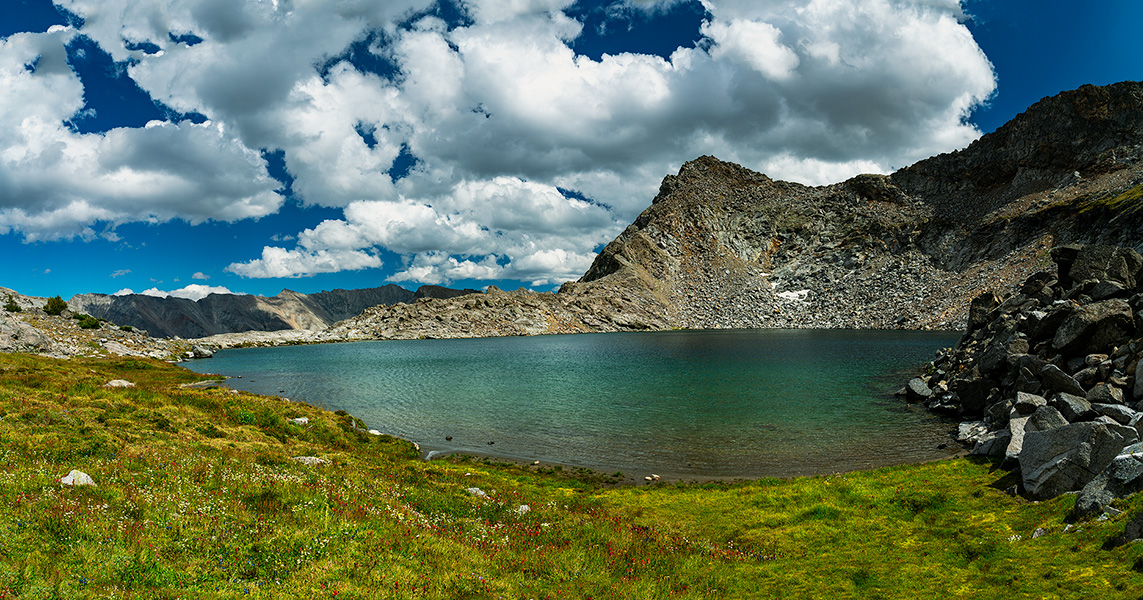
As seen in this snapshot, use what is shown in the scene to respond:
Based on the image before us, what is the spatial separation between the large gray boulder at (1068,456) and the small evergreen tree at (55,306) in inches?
5118

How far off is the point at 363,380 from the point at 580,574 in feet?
223

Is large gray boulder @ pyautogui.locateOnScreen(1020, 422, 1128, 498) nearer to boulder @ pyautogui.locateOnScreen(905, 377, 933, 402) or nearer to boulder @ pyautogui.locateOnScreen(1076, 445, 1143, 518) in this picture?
boulder @ pyautogui.locateOnScreen(1076, 445, 1143, 518)

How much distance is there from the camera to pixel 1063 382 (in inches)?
1002

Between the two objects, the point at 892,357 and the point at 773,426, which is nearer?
the point at 773,426

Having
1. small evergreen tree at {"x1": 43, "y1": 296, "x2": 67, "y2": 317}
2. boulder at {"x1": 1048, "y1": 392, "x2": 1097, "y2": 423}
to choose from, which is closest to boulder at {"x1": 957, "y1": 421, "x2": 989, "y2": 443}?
boulder at {"x1": 1048, "y1": 392, "x2": 1097, "y2": 423}

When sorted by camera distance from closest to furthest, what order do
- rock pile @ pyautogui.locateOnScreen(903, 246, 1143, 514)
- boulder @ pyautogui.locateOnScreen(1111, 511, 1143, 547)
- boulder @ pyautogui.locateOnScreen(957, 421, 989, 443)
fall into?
boulder @ pyautogui.locateOnScreen(1111, 511, 1143, 547)
rock pile @ pyautogui.locateOnScreen(903, 246, 1143, 514)
boulder @ pyautogui.locateOnScreen(957, 421, 989, 443)

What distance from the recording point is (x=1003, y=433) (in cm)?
2395

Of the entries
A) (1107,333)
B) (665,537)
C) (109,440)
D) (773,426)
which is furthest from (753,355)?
(109,440)

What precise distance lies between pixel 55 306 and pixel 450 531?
4684 inches

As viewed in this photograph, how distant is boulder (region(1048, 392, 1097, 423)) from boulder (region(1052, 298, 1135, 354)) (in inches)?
380

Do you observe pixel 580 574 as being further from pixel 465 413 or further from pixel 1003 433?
pixel 465 413

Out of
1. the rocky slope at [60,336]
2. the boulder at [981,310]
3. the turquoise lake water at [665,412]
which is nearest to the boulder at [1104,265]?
the boulder at [981,310]

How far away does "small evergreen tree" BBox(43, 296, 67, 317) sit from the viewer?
88.2 meters

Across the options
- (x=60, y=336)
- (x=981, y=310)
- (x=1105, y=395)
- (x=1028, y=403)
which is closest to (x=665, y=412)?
(x=1028, y=403)
